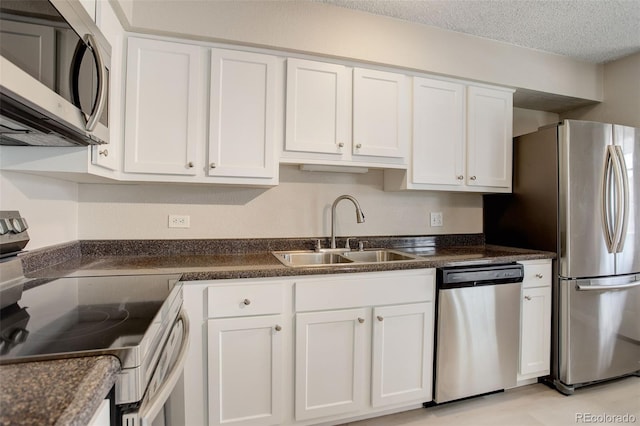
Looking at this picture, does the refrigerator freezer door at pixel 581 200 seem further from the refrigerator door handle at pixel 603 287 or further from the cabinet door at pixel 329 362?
the cabinet door at pixel 329 362

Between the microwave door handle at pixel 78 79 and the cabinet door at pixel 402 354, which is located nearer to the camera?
the microwave door handle at pixel 78 79

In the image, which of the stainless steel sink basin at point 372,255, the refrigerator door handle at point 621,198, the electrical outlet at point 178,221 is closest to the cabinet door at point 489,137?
the refrigerator door handle at point 621,198

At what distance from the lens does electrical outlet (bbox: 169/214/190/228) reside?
2.00 m

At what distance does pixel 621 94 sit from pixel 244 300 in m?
3.32

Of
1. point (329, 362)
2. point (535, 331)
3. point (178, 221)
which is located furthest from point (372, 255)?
point (178, 221)

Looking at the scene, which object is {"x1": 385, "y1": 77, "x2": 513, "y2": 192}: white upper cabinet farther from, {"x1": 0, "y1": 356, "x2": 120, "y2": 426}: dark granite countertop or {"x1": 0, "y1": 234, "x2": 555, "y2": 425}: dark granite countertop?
{"x1": 0, "y1": 356, "x2": 120, "y2": 426}: dark granite countertop

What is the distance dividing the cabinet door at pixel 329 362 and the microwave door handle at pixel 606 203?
1.81 m

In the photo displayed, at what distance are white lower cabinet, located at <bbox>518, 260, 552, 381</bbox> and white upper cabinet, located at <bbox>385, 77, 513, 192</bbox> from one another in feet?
2.18

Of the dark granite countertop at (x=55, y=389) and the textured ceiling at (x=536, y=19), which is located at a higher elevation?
the textured ceiling at (x=536, y=19)

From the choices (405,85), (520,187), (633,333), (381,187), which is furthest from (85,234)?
(633,333)

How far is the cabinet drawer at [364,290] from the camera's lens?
162cm

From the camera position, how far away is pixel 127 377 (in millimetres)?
690

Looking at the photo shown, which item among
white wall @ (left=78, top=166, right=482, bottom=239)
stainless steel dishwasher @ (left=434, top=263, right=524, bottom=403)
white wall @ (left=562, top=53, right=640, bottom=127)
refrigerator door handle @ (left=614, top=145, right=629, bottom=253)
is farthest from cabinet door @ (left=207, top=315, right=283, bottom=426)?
white wall @ (left=562, top=53, right=640, bottom=127)

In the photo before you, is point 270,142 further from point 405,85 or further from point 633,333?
point 633,333
